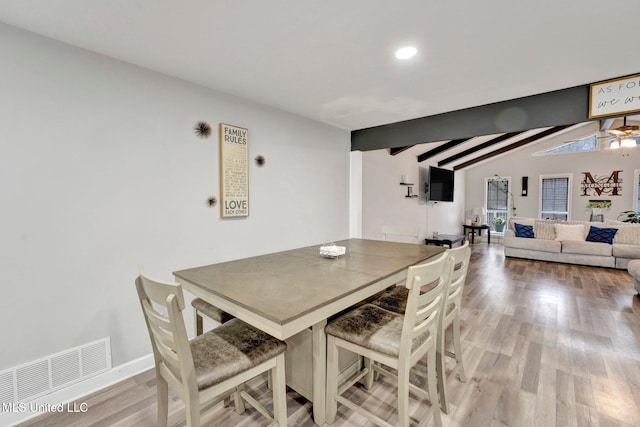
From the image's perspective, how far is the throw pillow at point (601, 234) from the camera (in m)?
5.11

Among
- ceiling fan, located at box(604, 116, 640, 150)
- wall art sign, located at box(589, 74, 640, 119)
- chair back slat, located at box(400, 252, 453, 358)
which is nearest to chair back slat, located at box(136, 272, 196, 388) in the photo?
chair back slat, located at box(400, 252, 453, 358)

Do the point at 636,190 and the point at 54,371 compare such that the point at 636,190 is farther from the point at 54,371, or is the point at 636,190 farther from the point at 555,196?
the point at 54,371

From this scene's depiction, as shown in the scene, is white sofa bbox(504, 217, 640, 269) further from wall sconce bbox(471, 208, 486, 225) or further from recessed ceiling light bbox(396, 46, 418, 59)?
recessed ceiling light bbox(396, 46, 418, 59)

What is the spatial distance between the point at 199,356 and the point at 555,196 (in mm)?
9494

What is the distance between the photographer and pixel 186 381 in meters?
1.10

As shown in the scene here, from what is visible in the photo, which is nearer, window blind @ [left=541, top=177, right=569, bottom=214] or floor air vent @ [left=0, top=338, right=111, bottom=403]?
floor air vent @ [left=0, top=338, right=111, bottom=403]

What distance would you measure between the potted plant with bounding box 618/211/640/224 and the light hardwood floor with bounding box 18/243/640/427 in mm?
3676

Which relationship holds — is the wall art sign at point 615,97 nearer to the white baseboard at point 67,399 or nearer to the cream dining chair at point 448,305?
the cream dining chair at point 448,305

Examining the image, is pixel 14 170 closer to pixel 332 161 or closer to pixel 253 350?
pixel 253 350

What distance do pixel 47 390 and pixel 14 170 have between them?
1337mm

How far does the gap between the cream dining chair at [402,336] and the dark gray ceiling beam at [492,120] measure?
2.02m

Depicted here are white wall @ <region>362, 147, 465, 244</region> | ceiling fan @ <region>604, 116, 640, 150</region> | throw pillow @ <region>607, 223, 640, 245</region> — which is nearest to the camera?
ceiling fan @ <region>604, 116, 640, 150</region>

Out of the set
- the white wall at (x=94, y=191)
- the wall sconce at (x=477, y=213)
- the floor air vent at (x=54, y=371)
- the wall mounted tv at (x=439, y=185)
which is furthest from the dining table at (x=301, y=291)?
the wall sconce at (x=477, y=213)

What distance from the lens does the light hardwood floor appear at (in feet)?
5.45
